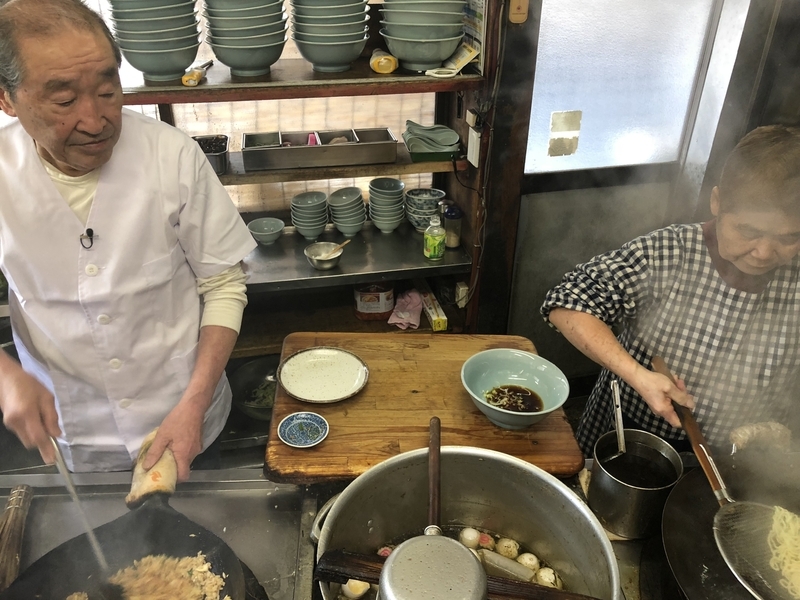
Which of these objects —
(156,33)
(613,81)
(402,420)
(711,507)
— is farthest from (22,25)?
(613,81)

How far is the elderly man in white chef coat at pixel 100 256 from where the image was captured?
52.8 inches

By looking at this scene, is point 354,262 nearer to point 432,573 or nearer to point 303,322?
point 303,322

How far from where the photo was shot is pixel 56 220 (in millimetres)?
1587

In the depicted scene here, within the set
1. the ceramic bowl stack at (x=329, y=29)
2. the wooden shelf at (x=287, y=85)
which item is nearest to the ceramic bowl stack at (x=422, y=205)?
the wooden shelf at (x=287, y=85)

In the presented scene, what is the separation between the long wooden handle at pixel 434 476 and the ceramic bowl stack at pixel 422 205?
1865 mm

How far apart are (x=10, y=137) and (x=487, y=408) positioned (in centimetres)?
147

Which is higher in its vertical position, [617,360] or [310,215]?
[617,360]

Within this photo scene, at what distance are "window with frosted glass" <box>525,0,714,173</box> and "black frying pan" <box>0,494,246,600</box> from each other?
2485mm

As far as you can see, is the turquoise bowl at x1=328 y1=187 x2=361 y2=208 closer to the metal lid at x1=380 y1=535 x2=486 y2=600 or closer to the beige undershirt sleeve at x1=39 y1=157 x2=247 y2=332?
the beige undershirt sleeve at x1=39 y1=157 x2=247 y2=332

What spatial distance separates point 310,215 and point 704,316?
185 centimetres

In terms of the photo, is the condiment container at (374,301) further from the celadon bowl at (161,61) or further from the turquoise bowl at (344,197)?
the celadon bowl at (161,61)

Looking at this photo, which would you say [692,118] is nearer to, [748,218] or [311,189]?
[748,218]

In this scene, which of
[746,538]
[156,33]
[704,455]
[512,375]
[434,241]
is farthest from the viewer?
[434,241]

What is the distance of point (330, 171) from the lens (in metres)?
2.71
